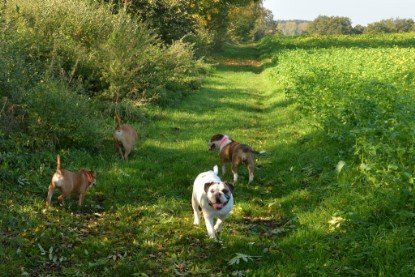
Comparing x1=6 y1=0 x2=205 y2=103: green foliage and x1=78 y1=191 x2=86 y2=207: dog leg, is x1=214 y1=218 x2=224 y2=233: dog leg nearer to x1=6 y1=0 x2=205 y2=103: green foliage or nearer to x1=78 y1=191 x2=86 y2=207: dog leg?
x1=78 y1=191 x2=86 y2=207: dog leg

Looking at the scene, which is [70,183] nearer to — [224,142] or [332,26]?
[224,142]

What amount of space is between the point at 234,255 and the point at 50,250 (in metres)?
2.25

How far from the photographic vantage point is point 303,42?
164 feet

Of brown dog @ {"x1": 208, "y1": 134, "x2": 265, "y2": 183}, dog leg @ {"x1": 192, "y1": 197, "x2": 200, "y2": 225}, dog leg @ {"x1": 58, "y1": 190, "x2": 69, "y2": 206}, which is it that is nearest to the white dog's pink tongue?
dog leg @ {"x1": 192, "y1": 197, "x2": 200, "y2": 225}

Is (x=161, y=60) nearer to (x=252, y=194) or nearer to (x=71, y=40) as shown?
(x=71, y=40)

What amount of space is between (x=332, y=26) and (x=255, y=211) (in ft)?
554

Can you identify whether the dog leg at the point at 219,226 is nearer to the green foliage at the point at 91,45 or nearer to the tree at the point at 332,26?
the green foliage at the point at 91,45

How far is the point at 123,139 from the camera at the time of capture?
852cm

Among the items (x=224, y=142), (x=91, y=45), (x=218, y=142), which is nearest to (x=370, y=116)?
(x=224, y=142)

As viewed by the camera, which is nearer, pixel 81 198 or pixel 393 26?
pixel 81 198

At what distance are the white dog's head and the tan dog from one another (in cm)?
362

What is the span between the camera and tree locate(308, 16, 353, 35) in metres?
158

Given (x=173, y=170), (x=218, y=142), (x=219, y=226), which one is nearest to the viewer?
(x=219, y=226)

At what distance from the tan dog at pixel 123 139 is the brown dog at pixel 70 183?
6.43 ft
